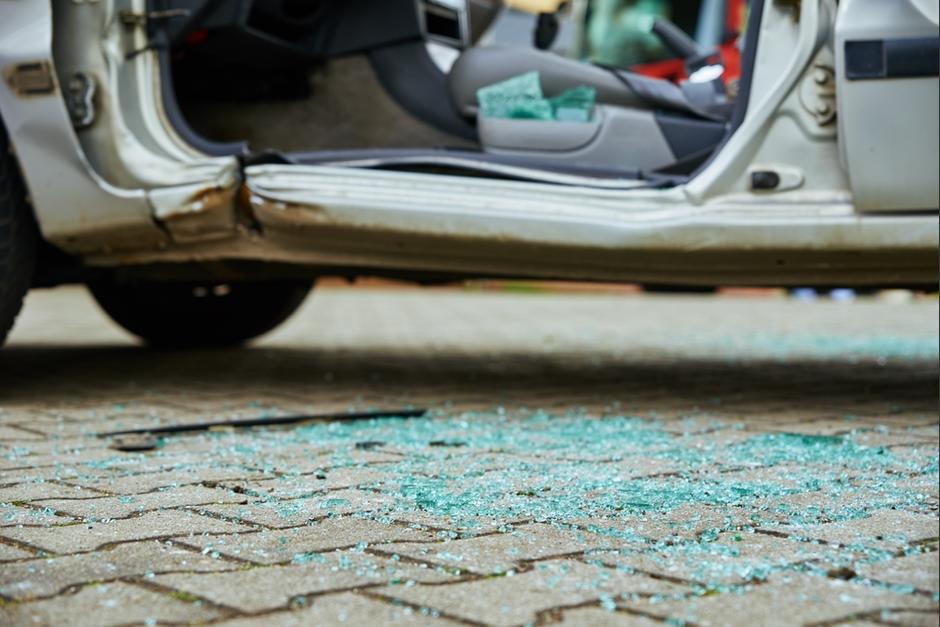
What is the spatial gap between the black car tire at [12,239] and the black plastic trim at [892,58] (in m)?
2.20

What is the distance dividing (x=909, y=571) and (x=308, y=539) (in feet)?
2.75

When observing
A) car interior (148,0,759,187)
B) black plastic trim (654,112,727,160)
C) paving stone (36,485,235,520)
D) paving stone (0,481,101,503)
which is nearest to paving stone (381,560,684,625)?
paving stone (36,485,235,520)

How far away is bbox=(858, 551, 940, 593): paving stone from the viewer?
5.20ft

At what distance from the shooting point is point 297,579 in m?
1.64

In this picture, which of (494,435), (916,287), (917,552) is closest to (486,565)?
(917,552)

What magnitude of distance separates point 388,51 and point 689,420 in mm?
1813

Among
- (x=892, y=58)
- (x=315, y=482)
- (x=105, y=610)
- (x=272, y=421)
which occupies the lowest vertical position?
(x=272, y=421)

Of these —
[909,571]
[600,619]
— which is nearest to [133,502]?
[600,619]

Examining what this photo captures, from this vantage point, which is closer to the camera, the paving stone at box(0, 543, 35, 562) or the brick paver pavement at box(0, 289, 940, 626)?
the brick paver pavement at box(0, 289, 940, 626)

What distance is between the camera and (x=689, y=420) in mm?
3232

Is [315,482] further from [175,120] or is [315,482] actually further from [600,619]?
[175,120]

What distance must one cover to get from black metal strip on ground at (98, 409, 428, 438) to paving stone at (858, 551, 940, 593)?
1754mm

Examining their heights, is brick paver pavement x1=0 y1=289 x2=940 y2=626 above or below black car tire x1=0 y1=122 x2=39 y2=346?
below

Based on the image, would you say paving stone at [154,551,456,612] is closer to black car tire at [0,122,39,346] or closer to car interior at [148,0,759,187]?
car interior at [148,0,759,187]
